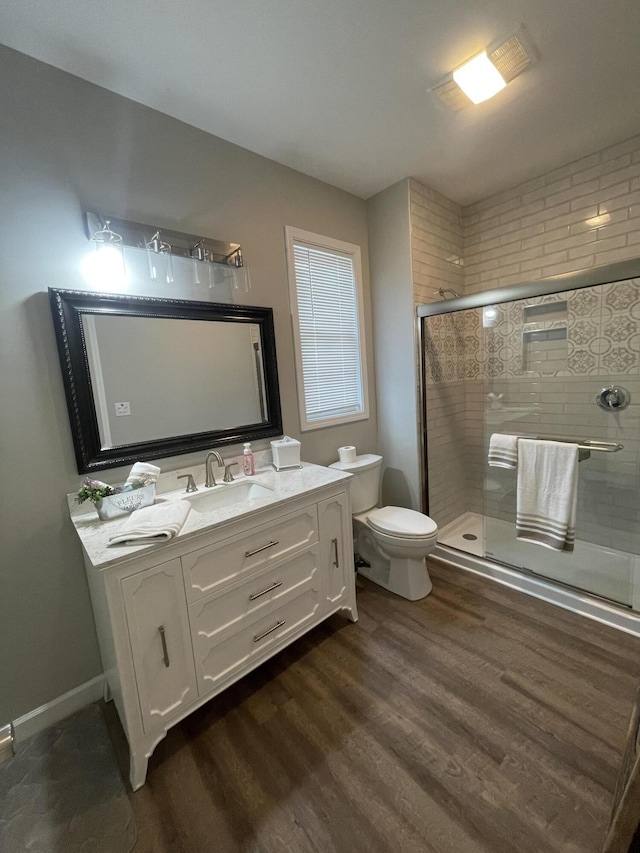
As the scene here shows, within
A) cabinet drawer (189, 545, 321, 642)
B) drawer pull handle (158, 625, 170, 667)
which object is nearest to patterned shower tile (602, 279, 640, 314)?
cabinet drawer (189, 545, 321, 642)

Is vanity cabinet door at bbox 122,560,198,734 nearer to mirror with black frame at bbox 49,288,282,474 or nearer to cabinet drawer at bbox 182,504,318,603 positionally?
cabinet drawer at bbox 182,504,318,603

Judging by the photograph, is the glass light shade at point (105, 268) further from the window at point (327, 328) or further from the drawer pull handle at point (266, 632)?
the drawer pull handle at point (266, 632)

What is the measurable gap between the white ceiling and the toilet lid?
2190 mm

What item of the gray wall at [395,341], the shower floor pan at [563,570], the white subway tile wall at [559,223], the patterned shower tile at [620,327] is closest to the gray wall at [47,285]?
the gray wall at [395,341]

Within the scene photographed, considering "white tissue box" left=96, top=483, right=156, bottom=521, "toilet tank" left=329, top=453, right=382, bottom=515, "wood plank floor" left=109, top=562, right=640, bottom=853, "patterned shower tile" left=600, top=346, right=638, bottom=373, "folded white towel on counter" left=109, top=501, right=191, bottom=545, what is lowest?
"wood plank floor" left=109, top=562, right=640, bottom=853

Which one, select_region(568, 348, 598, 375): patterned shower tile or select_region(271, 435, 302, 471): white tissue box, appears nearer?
select_region(271, 435, 302, 471): white tissue box

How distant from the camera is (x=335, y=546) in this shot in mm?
1796

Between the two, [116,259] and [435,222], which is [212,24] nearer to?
[116,259]

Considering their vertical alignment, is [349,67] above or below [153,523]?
above

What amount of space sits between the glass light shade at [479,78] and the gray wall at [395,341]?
2.52 ft

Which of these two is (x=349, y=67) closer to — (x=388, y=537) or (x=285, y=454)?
(x=285, y=454)

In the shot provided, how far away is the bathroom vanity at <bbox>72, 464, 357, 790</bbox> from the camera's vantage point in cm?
117

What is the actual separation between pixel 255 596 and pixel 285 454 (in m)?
0.76

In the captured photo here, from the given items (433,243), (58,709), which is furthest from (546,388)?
(58,709)
